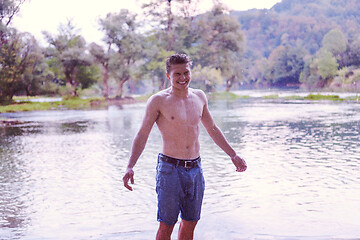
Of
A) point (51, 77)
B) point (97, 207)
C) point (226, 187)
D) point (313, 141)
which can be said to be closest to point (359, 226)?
point (226, 187)

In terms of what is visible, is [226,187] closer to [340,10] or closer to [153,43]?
[153,43]

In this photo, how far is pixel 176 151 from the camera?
227cm

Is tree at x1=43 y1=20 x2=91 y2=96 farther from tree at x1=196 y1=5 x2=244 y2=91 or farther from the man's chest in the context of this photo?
the man's chest

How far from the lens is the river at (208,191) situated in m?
3.39

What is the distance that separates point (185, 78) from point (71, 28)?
99.5 feet

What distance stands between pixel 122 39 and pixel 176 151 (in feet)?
97.7

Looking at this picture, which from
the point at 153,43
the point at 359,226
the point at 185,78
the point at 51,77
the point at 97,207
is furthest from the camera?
the point at 153,43

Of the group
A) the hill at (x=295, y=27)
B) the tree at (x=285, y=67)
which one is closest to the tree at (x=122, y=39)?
the hill at (x=295, y=27)

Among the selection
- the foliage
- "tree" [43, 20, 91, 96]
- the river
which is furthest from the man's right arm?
the foliage

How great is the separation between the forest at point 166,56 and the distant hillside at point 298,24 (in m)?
0.25

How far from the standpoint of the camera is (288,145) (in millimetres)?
7848

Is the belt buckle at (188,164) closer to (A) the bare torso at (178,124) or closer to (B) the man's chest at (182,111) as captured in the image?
(A) the bare torso at (178,124)

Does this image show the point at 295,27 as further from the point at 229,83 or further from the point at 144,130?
the point at 144,130

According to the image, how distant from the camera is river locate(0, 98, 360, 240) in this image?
11.1ft
